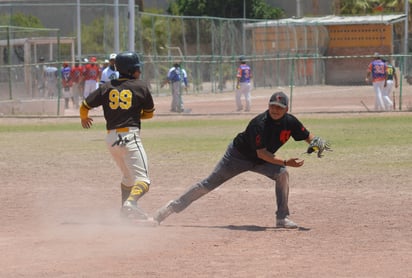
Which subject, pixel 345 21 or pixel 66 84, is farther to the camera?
pixel 345 21

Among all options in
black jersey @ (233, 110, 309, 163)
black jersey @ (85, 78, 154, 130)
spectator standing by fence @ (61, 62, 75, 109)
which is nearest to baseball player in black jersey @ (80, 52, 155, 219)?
black jersey @ (85, 78, 154, 130)

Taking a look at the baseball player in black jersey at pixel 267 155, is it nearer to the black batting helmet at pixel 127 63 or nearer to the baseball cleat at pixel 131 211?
the baseball cleat at pixel 131 211

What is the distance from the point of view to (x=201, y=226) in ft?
33.9

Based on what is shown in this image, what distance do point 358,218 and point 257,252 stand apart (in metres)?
2.50

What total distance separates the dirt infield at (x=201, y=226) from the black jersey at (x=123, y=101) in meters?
1.15

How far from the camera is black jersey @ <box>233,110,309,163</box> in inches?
375

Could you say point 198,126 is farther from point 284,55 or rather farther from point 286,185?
point 284,55

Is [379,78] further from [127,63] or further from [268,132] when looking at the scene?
[268,132]

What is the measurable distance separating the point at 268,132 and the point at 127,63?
1745 millimetres

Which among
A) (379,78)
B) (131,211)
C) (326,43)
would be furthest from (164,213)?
(326,43)

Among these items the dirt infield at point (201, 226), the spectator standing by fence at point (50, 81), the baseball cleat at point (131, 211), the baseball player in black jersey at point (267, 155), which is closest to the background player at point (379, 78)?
the spectator standing by fence at point (50, 81)

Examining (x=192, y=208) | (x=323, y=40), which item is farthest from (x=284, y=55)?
(x=192, y=208)

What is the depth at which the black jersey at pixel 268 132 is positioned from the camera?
31.2 feet

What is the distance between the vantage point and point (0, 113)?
104 ft
